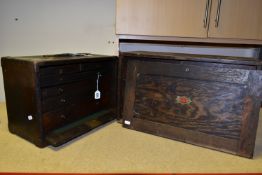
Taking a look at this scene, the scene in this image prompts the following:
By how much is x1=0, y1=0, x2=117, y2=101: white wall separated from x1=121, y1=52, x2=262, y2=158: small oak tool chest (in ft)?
1.36

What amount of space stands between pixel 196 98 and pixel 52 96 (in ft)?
2.06

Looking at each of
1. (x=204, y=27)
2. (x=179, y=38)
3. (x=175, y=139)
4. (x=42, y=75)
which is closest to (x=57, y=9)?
(x=42, y=75)

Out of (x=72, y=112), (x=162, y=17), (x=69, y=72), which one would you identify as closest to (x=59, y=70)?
(x=69, y=72)

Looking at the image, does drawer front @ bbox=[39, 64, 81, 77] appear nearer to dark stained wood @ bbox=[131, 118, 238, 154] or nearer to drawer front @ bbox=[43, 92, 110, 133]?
drawer front @ bbox=[43, 92, 110, 133]

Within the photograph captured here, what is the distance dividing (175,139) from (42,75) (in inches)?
25.3

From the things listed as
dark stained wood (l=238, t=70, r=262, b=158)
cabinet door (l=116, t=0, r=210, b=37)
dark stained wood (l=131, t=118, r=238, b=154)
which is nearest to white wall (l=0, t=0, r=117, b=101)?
cabinet door (l=116, t=0, r=210, b=37)

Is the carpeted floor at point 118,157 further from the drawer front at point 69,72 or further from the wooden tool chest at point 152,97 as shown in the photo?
the drawer front at point 69,72

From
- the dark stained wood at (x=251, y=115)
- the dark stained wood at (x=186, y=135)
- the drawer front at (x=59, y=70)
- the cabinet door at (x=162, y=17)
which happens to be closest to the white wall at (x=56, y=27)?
the cabinet door at (x=162, y=17)

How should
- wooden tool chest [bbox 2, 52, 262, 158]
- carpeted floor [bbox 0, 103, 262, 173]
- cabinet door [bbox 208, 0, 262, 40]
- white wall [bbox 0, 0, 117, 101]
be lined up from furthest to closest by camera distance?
white wall [bbox 0, 0, 117, 101], cabinet door [bbox 208, 0, 262, 40], wooden tool chest [bbox 2, 52, 262, 158], carpeted floor [bbox 0, 103, 262, 173]

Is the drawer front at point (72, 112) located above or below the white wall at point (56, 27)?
below

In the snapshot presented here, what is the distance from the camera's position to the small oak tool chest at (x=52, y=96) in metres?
0.80

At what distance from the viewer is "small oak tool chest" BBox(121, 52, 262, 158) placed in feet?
2.62

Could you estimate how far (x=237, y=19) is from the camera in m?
0.97

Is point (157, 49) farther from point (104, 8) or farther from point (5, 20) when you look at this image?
point (5, 20)
